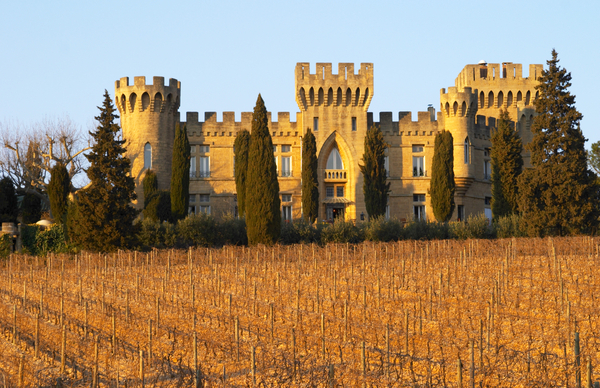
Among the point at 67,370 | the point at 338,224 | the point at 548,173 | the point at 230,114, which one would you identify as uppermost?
the point at 230,114

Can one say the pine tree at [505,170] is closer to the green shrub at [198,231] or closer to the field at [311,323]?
the field at [311,323]

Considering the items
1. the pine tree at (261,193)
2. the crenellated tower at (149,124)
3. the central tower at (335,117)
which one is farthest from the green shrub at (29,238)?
the central tower at (335,117)

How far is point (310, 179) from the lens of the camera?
36.7 m

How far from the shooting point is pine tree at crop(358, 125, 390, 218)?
116ft

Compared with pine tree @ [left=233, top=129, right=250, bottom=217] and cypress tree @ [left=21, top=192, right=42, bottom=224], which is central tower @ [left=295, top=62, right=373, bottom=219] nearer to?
pine tree @ [left=233, top=129, right=250, bottom=217]

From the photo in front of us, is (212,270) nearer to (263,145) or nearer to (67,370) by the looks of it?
(263,145)

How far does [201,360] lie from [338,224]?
1807cm

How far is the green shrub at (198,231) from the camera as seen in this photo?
29047 mm

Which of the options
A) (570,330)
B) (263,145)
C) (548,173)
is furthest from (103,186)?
(570,330)

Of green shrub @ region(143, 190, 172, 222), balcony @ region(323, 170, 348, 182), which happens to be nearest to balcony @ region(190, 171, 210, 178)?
green shrub @ region(143, 190, 172, 222)

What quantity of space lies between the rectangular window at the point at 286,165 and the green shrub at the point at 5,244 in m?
15.1

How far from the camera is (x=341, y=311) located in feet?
51.2

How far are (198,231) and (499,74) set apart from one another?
2204cm

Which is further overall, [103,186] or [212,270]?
[103,186]
